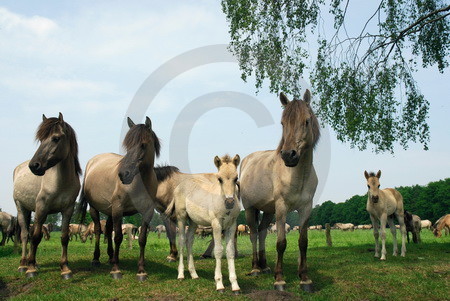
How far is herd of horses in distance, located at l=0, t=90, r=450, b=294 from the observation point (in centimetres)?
802

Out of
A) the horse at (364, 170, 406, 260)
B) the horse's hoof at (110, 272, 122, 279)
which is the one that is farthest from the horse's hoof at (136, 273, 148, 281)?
the horse at (364, 170, 406, 260)

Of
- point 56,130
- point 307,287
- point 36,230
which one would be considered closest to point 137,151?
point 56,130

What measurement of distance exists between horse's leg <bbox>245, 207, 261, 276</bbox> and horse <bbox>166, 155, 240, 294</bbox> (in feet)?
5.67

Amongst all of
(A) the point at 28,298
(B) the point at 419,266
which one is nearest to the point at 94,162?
(A) the point at 28,298

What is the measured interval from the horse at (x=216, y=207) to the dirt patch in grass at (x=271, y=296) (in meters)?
0.35

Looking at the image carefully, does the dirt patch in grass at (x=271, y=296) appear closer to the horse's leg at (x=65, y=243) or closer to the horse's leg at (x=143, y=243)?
the horse's leg at (x=143, y=243)

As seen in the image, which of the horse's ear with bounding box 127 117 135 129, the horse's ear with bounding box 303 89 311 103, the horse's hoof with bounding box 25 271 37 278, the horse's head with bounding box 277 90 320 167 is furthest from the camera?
the horse's ear with bounding box 127 117 135 129

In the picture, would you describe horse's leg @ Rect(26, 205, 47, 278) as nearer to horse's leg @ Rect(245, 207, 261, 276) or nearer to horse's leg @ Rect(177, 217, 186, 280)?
horse's leg @ Rect(177, 217, 186, 280)

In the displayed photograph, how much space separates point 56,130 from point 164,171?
15.1 ft

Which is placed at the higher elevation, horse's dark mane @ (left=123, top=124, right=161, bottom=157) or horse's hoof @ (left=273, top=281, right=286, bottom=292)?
horse's dark mane @ (left=123, top=124, right=161, bottom=157)

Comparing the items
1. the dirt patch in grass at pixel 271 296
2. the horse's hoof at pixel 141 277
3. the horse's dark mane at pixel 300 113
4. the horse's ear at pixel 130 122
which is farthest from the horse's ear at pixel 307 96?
the horse's hoof at pixel 141 277

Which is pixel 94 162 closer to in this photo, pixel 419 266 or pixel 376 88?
pixel 419 266

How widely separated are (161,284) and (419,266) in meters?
7.56

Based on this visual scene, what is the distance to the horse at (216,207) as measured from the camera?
25.0 feet
